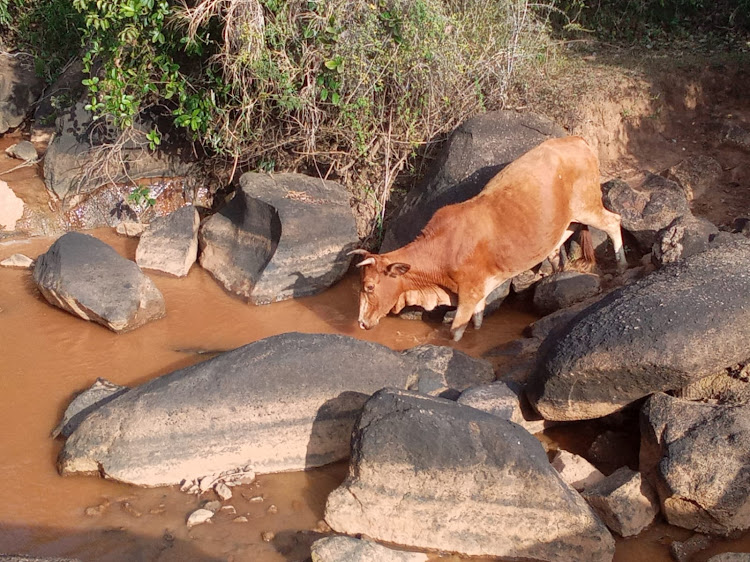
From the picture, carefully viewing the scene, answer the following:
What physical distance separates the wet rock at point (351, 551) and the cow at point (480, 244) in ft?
9.25

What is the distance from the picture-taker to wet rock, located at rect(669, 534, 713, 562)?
473 centimetres

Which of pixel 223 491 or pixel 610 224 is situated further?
pixel 610 224

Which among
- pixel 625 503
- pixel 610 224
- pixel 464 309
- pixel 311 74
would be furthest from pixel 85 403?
pixel 610 224

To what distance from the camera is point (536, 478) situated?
15.3ft

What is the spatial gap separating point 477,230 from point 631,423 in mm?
2134

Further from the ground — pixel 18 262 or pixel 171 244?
pixel 171 244

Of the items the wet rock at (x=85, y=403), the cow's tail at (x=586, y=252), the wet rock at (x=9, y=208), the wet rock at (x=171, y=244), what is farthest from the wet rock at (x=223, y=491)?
the wet rock at (x=9, y=208)

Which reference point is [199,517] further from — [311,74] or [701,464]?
[311,74]

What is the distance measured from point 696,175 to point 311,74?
4528 mm

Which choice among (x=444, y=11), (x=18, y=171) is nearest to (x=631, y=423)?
(x=444, y=11)

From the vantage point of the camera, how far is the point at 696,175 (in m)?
9.03

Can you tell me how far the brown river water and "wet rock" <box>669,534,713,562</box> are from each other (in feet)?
0.20

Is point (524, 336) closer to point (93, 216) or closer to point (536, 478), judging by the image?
point (536, 478)

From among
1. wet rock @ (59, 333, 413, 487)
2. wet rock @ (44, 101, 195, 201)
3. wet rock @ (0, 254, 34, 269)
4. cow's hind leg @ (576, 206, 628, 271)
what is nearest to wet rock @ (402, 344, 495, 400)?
wet rock @ (59, 333, 413, 487)
